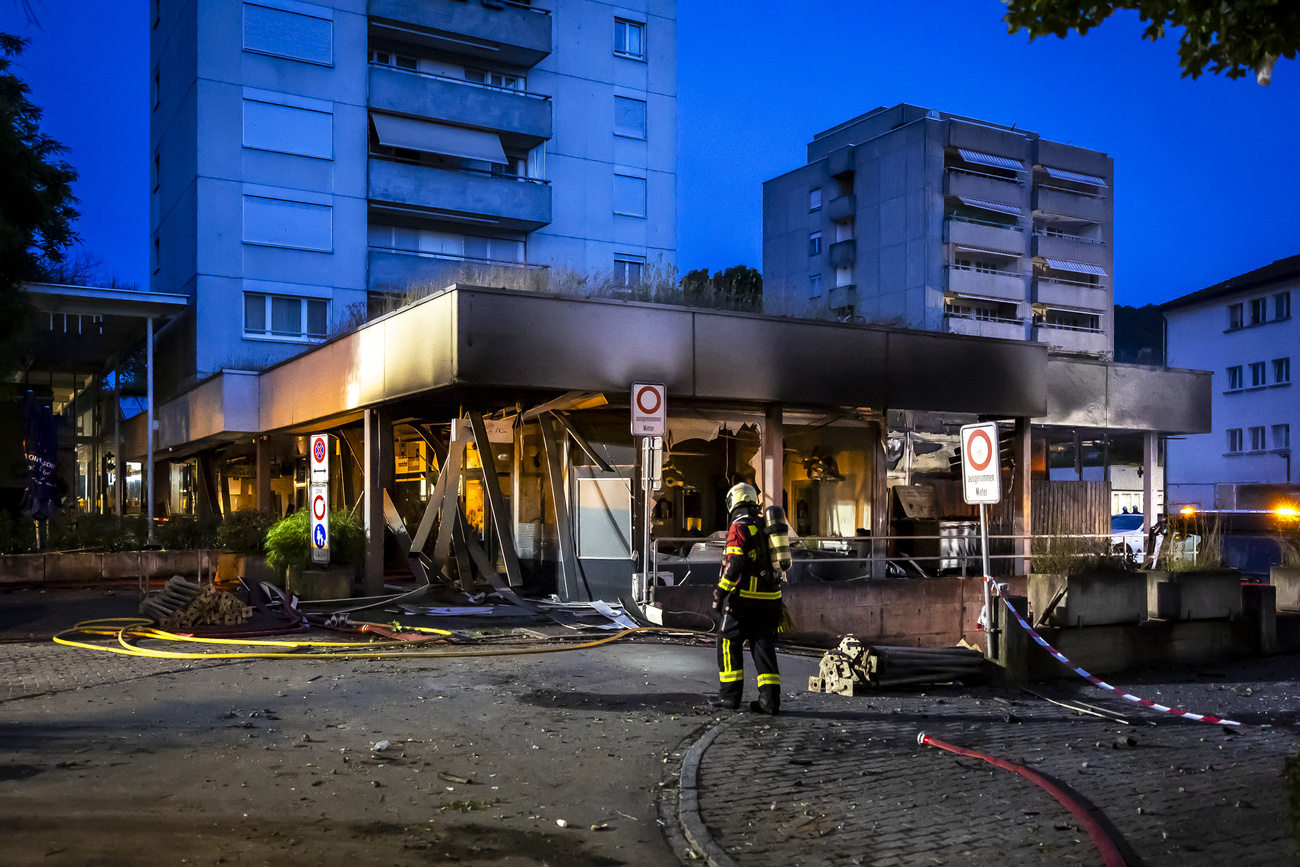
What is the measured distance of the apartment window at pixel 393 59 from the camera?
37.1 metres

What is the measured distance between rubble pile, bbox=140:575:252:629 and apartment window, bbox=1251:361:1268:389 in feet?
150

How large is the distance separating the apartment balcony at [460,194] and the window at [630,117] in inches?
173

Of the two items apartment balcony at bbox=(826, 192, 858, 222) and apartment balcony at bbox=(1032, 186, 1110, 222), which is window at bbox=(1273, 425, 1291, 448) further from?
apartment balcony at bbox=(826, 192, 858, 222)

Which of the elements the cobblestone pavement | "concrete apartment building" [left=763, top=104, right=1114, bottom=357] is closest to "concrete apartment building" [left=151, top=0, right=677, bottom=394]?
"concrete apartment building" [left=763, top=104, right=1114, bottom=357]

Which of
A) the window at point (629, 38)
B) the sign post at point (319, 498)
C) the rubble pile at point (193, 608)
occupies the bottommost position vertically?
the rubble pile at point (193, 608)

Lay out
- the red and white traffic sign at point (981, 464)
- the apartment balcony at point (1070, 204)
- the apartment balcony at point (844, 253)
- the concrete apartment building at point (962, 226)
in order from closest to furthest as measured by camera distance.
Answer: the red and white traffic sign at point (981, 464) < the concrete apartment building at point (962, 226) < the apartment balcony at point (1070, 204) < the apartment balcony at point (844, 253)

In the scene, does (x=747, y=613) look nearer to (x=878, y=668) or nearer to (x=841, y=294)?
(x=878, y=668)

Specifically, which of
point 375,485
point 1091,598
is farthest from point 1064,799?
point 375,485

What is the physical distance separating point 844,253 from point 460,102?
99.3 ft

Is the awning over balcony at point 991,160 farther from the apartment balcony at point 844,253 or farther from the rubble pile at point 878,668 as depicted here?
the rubble pile at point 878,668

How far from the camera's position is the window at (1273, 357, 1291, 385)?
149 feet

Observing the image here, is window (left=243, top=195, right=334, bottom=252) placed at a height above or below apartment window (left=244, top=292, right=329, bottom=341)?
above

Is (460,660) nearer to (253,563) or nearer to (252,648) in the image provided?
(252,648)

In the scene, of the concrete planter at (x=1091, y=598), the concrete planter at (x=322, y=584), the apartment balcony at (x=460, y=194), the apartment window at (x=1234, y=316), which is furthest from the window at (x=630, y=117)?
the concrete planter at (x=1091, y=598)
